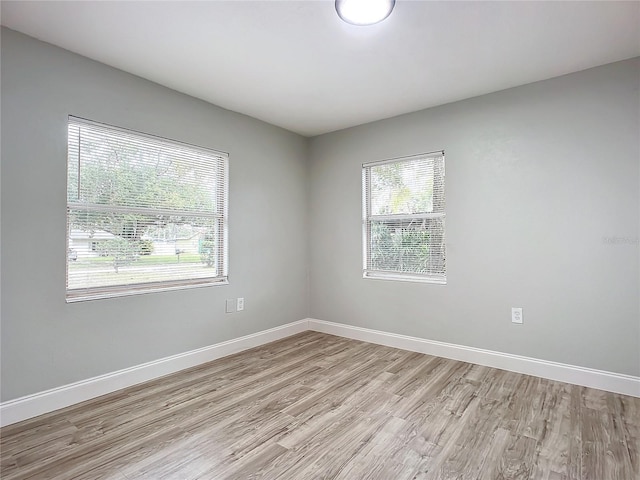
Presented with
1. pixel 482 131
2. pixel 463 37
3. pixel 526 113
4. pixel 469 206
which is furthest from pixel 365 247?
pixel 463 37

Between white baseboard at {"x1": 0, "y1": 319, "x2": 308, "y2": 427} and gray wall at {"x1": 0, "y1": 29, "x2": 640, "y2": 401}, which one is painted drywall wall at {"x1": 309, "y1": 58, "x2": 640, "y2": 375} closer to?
gray wall at {"x1": 0, "y1": 29, "x2": 640, "y2": 401}

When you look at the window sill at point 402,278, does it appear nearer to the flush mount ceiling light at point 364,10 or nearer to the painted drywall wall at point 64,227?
the painted drywall wall at point 64,227

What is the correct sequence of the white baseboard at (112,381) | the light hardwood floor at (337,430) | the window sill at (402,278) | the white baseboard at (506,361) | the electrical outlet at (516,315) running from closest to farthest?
1. the light hardwood floor at (337,430)
2. the white baseboard at (112,381)
3. the white baseboard at (506,361)
4. the electrical outlet at (516,315)
5. the window sill at (402,278)

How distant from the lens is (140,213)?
111 inches

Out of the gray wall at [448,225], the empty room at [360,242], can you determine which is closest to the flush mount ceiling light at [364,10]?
the empty room at [360,242]

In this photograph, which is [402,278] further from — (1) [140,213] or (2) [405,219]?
(1) [140,213]

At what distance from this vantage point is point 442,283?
11.1ft

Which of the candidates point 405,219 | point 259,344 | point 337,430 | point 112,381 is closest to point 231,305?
point 259,344

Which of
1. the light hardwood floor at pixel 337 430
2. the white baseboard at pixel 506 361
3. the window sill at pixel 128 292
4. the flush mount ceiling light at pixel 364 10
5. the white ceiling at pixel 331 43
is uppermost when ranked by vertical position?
the white ceiling at pixel 331 43

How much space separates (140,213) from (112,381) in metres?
1.33

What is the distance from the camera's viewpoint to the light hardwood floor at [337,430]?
172 cm

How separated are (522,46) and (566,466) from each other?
2.59 metres

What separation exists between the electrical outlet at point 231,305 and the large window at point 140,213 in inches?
9.2

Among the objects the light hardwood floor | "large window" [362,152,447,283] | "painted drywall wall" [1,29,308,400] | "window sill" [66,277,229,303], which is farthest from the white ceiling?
the light hardwood floor
